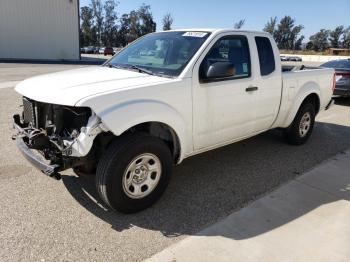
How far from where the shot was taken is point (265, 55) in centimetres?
503

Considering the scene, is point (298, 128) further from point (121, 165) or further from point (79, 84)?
point (79, 84)

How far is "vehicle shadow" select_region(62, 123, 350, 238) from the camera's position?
360cm

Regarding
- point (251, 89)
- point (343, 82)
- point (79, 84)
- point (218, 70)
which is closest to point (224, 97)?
point (218, 70)

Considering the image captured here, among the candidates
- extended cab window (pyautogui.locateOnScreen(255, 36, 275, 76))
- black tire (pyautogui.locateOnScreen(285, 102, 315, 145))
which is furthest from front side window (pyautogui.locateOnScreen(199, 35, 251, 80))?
black tire (pyautogui.locateOnScreen(285, 102, 315, 145))

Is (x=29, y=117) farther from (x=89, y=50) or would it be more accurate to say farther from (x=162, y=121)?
(x=89, y=50)

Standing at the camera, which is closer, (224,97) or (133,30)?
(224,97)

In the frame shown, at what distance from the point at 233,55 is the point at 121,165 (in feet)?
7.22

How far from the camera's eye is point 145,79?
3.78m

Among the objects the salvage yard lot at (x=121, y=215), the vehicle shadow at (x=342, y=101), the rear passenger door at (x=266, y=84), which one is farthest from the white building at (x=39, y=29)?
the rear passenger door at (x=266, y=84)

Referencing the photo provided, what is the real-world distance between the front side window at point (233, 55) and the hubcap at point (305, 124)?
200 centimetres

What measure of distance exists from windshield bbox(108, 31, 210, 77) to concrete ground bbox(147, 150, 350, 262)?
1.79 meters

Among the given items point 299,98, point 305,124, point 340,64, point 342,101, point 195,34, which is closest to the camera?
point 195,34

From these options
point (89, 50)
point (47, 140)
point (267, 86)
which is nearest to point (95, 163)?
point (47, 140)

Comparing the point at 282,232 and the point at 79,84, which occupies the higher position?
the point at 79,84
